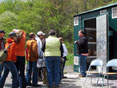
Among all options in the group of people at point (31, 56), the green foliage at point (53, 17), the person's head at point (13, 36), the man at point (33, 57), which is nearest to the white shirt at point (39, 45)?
the group of people at point (31, 56)

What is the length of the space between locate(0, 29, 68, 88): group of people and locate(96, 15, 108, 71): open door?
2.19m

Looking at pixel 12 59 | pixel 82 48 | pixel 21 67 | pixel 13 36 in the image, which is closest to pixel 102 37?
pixel 82 48

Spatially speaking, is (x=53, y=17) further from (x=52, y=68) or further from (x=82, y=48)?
(x=52, y=68)

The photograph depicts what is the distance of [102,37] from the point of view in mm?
8273

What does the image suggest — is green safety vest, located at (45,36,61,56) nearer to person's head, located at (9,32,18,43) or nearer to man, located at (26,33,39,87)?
man, located at (26,33,39,87)

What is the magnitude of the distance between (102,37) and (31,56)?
10.6 ft

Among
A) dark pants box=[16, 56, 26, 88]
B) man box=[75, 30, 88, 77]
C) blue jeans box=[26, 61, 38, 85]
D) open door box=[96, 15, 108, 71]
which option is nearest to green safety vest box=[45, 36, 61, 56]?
blue jeans box=[26, 61, 38, 85]

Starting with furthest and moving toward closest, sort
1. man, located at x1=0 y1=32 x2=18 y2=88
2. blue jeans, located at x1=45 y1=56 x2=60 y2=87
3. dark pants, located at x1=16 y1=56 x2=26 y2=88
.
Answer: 1. blue jeans, located at x1=45 y1=56 x2=60 y2=87
2. dark pants, located at x1=16 y1=56 x2=26 y2=88
3. man, located at x1=0 y1=32 x2=18 y2=88

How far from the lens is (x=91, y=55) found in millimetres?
10430

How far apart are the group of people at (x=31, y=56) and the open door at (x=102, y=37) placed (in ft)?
7.18

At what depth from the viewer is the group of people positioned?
5348 mm

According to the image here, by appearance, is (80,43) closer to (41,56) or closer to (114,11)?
(114,11)

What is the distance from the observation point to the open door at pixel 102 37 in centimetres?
805

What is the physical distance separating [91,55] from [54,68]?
14.9 feet
